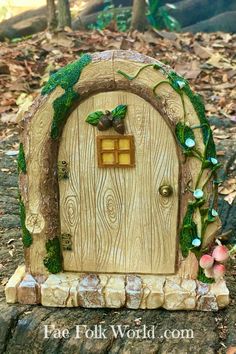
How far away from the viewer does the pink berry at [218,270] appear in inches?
104

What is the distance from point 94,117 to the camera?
2588 mm

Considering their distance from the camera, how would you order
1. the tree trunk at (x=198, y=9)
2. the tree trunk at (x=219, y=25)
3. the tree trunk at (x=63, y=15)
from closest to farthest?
the tree trunk at (x=63, y=15), the tree trunk at (x=219, y=25), the tree trunk at (x=198, y=9)

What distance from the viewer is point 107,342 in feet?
8.25

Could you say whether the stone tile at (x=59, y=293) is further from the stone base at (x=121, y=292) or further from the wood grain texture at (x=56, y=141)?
the wood grain texture at (x=56, y=141)

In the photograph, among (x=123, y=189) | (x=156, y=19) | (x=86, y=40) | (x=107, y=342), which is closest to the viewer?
(x=107, y=342)

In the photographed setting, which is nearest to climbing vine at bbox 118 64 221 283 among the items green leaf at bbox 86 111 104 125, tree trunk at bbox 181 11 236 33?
green leaf at bbox 86 111 104 125

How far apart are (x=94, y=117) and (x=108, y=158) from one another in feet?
0.68

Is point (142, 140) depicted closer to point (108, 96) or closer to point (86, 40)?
point (108, 96)

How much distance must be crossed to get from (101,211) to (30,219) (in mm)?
349

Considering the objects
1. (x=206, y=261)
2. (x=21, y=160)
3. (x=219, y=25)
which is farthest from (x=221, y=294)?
(x=219, y=25)

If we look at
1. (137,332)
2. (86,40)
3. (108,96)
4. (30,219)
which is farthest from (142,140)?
(86,40)

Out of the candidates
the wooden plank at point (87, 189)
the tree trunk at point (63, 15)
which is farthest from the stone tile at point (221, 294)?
the tree trunk at point (63, 15)

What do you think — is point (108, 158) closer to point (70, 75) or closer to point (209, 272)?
point (70, 75)

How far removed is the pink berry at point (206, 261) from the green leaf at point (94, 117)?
0.80 m
